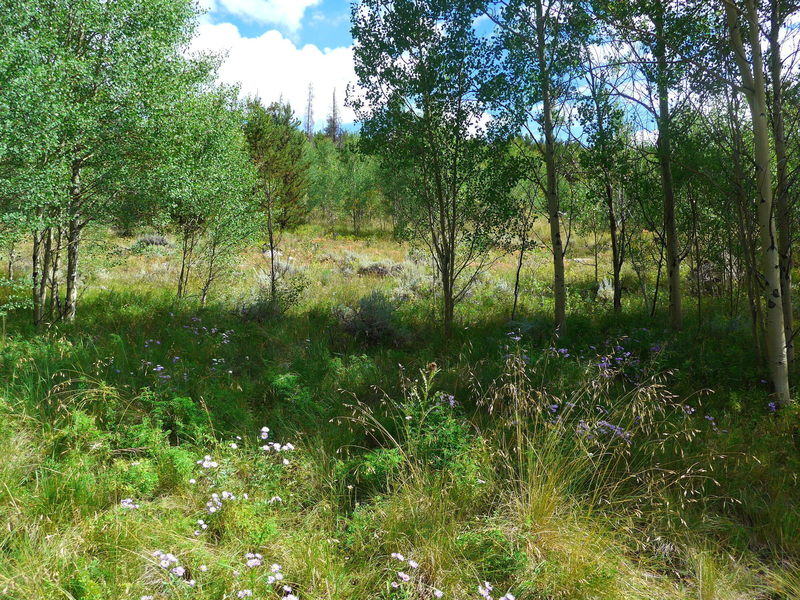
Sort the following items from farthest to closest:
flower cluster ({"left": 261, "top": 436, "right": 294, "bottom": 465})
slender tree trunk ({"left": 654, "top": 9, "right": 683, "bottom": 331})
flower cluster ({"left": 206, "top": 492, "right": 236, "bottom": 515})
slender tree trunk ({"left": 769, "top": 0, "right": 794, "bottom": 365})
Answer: slender tree trunk ({"left": 654, "top": 9, "right": 683, "bottom": 331})
slender tree trunk ({"left": 769, "top": 0, "right": 794, "bottom": 365})
flower cluster ({"left": 261, "top": 436, "right": 294, "bottom": 465})
flower cluster ({"left": 206, "top": 492, "right": 236, "bottom": 515})

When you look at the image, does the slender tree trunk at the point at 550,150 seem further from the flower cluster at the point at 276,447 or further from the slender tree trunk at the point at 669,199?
the flower cluster at the point at 276,447

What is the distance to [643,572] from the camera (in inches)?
109

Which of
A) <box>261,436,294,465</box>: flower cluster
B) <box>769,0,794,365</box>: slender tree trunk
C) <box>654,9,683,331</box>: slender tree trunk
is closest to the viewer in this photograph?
<box>261,436,294,465</box>: flower cluster

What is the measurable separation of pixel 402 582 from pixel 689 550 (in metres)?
2.00

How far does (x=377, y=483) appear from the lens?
11.4 ft

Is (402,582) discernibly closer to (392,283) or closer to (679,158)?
(679,158)

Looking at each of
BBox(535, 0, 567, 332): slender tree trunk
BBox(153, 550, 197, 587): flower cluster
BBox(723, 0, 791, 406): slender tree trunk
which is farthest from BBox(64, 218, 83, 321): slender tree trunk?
BBox(723, 0, 791, 406): slender tree trunk

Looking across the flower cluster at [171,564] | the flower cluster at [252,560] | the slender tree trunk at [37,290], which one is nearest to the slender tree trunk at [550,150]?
the flower cluster at [252,560]

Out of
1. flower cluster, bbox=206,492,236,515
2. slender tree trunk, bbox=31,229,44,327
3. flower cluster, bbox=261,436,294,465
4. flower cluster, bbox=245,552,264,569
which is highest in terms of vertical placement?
slender tree trunk, bbox=31,229,44,327

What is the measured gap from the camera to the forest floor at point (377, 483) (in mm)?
2484

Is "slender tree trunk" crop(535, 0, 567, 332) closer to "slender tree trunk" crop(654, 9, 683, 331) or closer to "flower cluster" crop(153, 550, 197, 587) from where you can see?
"slender tree trunk" crop(654, 9, 683, 331)

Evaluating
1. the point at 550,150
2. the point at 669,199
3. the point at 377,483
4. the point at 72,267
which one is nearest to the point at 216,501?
the point at 377,483

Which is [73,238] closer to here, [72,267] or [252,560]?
[72,267]

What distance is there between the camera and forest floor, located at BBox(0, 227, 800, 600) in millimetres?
2484
